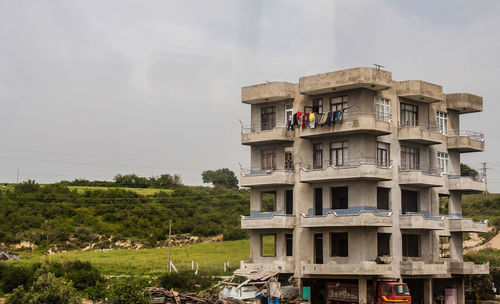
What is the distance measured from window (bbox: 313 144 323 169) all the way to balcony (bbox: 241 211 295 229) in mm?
4234

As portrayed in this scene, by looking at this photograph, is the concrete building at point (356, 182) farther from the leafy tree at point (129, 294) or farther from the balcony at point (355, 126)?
the leafy tree at point (129, 294)

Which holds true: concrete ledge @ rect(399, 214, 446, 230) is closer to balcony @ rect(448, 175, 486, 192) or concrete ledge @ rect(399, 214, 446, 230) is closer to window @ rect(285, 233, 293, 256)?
balcony @ rect(448, 175, 486, 192)

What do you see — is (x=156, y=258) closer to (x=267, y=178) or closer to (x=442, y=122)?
(x=267, y=178)

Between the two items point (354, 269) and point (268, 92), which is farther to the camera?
point (268, 92)

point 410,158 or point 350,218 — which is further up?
point 410,158

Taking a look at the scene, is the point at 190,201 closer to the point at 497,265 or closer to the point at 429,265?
the point at 497,265

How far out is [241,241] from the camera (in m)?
94.6

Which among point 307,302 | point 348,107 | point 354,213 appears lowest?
point 307,302

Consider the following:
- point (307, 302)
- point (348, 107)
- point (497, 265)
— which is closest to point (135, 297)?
point (307, 302)

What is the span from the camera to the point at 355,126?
50.5 meters

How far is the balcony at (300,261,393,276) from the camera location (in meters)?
48.2

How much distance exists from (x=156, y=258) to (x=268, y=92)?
29.3 metres

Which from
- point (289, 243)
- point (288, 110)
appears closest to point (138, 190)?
point (288, 110)

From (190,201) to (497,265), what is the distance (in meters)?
59.9
